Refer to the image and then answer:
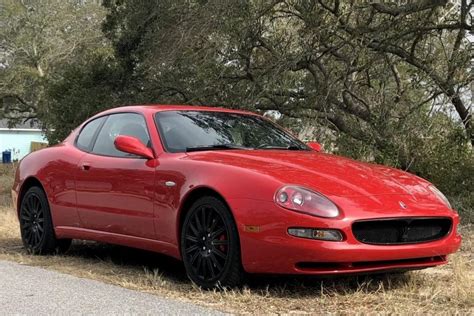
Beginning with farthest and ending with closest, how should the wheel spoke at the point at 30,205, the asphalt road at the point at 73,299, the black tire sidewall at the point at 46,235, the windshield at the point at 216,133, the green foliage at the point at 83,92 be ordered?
the green foliage at the point at 83,92
the wheel spoke at the point at 30,205
the black tire sidewall at the point at 46,235
the windshield at the point at 216,133
the asphalt road at the point at 73,299

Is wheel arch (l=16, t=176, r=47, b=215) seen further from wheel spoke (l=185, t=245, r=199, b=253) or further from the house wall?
the house wall

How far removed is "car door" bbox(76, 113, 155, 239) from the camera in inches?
235

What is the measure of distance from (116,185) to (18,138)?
6388cm

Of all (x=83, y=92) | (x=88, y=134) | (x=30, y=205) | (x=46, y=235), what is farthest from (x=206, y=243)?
(x=83, y=92)

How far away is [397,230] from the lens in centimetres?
501

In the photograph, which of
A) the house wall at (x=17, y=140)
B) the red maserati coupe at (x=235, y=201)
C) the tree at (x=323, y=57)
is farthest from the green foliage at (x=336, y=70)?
the house wall at (x=17, y=140)

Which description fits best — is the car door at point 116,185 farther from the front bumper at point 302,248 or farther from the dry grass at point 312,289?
the front bumper at point 302,248

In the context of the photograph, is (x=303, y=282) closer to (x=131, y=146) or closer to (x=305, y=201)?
(x=305, y=201)

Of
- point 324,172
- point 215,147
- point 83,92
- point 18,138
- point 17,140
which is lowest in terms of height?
point 17,140

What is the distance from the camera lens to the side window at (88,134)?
7.14 meters

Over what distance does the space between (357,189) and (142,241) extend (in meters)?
2.09

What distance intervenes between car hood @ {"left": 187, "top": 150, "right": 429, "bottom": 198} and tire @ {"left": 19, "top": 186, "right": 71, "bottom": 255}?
7.97 ft

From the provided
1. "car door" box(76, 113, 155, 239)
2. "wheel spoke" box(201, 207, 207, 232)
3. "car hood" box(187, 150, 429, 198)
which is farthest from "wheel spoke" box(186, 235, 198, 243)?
"car hood" box(187, 150, 429, 198)

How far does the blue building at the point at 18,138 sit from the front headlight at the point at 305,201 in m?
62.2
